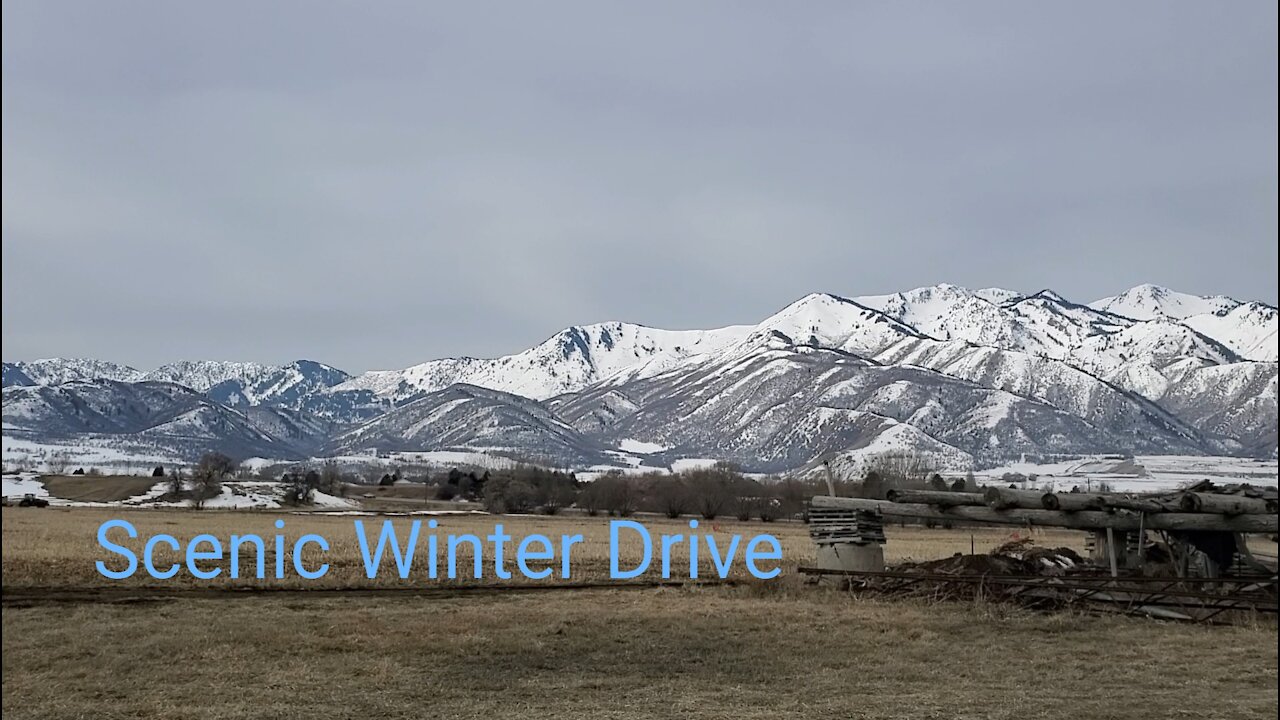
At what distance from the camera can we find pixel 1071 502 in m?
26.3

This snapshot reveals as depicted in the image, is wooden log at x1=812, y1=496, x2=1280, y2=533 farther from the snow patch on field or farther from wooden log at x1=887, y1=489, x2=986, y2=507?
the snow patch on field

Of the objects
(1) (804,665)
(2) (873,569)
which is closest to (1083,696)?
(1) (804,665)

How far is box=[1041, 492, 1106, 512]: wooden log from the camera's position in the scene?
26031mm

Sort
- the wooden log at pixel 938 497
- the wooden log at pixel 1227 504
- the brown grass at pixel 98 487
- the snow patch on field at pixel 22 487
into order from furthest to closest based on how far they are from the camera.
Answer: the snow patch on field at pixel 22 487 < the brown grass at pixel 98 487 < the wooden log at pixel 938 497 < the wooden log at pixel 1227 504

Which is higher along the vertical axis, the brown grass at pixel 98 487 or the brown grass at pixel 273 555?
the brown grass at pixel 98 487

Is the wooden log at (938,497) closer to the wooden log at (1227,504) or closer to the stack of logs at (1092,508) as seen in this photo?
the stack of logs at (1092,508)

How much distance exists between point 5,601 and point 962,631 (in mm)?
20169

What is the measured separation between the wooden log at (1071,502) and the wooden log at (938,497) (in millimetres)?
1787

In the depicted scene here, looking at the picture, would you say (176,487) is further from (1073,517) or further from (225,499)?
(1073,517)

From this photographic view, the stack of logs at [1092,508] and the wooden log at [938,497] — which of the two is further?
the wooden log at [938,497]

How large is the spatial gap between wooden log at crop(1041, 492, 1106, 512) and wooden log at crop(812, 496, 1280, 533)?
0.20 meters

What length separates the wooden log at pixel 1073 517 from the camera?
24.0 meters

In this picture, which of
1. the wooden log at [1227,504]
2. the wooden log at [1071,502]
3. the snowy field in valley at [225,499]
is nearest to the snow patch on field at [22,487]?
the snowy field in valley at [225,499]

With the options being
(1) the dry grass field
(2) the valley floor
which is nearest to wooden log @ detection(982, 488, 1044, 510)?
(1) the dry grass field
